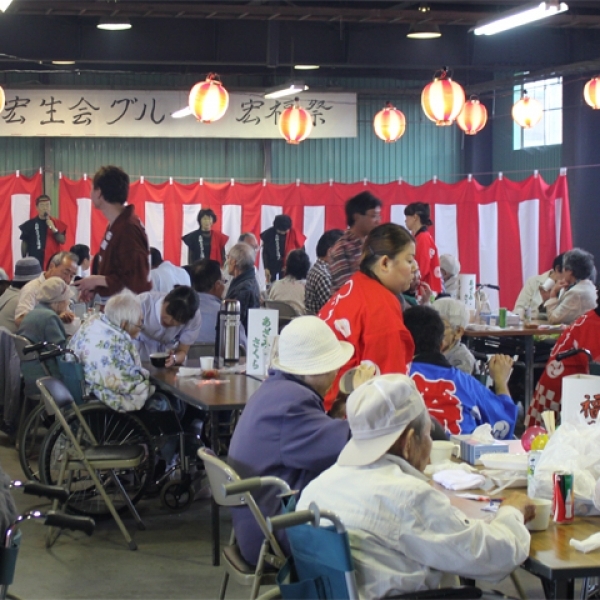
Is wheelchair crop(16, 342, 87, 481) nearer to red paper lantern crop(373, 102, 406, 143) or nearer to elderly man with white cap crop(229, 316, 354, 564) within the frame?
elderly man with white cap crop(229, 316, 354, 564)

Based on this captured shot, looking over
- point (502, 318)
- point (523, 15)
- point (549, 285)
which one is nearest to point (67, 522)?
point (502, 318)

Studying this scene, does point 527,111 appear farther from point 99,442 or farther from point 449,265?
point 99,442

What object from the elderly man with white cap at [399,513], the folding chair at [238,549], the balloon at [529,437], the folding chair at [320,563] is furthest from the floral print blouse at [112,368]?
the elderly man with white cap at [399,513]

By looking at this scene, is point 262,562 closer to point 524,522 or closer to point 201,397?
point 524,522

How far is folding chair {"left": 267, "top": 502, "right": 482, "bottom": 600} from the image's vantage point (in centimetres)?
214

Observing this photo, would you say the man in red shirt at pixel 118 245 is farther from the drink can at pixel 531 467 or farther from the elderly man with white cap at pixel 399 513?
the elderly man with white cap at pixel 399 513

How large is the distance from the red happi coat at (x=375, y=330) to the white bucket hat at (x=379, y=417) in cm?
131

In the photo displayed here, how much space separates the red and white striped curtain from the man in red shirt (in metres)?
7.02

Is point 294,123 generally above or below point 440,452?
above

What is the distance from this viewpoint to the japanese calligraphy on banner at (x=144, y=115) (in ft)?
39.8

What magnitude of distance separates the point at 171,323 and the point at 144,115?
23.2 ft

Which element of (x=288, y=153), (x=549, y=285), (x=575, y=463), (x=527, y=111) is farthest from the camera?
(x=288, y=153)

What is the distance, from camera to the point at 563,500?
102 inches

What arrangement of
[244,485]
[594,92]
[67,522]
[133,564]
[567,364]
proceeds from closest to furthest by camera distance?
1. [67,522]
2. [244,485]
3. [133,564]
4. [567,364]
5. [594,92]
